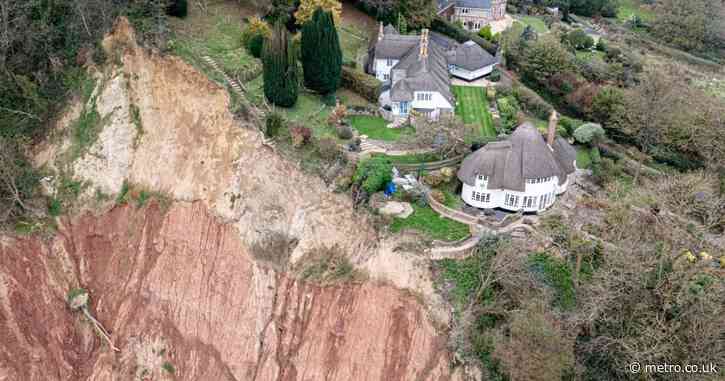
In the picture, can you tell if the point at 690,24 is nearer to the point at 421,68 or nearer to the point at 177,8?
the point at 421,68

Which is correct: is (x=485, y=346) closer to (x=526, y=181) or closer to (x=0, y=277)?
(x=526, y=181)

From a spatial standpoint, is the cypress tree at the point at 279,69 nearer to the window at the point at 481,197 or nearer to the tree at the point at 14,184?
the window at the point at 481,197

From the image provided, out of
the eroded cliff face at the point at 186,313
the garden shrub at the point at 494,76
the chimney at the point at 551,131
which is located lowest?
the eroded cliff face at the point at 186,313

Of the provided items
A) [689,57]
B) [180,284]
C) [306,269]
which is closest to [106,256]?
[180,284]

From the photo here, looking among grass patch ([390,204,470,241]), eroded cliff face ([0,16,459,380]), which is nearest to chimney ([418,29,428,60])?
eroded cliff face ([0,16,459,380])

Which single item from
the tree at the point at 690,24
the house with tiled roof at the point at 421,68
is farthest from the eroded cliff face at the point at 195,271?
the tree at the point at 690,24

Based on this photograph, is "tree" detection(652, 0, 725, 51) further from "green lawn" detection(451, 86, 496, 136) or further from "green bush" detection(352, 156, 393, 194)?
"green bush" detection(352, 156, 393, 194)

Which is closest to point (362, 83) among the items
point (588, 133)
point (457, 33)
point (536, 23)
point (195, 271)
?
point (457, 33)
